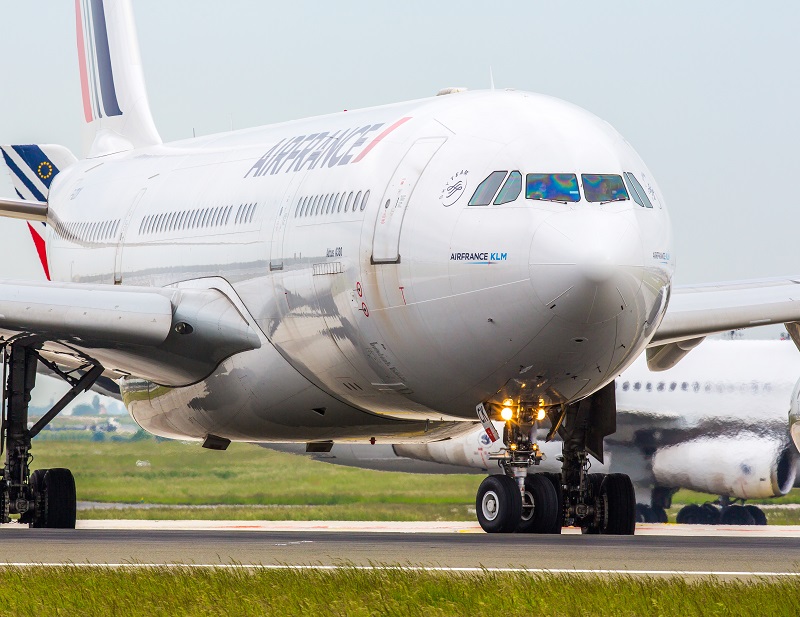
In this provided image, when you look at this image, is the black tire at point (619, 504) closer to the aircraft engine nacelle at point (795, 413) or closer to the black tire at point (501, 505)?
the black tire at point (501, 505)

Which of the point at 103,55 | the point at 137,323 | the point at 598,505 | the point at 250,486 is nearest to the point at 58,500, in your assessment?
the point at 137,323

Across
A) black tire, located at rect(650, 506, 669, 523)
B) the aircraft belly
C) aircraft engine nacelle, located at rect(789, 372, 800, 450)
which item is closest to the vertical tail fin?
the aircraft belly

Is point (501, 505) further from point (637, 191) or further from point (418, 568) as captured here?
point (418, 568)

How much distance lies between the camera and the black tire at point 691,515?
128 feet

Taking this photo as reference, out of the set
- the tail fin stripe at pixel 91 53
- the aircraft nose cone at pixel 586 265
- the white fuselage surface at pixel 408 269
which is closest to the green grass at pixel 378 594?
the aircraft nose cone at pixel 586 265

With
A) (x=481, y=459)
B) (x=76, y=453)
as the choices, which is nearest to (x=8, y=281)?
(x=481, y=459)

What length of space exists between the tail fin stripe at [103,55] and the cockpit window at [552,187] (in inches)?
600

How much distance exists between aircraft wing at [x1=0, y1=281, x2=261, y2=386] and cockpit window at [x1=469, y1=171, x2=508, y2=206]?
4.22m

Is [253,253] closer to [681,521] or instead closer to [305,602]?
[305,602]

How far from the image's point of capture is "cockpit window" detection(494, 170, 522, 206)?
A: 50.5 ft

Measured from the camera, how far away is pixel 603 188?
15.5 m

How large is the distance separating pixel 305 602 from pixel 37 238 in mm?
21161

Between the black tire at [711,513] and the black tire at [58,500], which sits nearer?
the black tire at [58,500]

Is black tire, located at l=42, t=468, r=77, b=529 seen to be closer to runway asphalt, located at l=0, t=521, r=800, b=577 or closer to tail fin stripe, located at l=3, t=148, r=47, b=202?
runway asphalt, located at l=0, t=521, r=800, b=577
